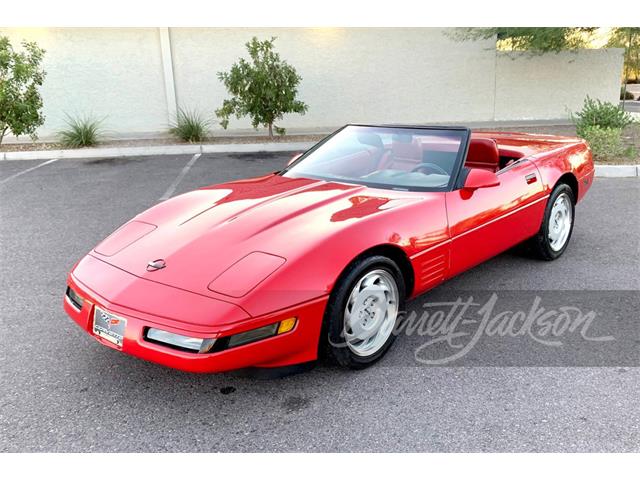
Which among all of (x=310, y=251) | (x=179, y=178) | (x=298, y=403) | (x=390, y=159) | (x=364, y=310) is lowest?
(x=298, y=403)

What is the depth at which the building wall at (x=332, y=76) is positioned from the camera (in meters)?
13.6

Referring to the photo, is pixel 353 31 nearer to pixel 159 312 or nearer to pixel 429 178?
pixel 429 178

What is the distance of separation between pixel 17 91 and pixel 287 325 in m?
11.0

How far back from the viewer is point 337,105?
46.6 ft

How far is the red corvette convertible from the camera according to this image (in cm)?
247

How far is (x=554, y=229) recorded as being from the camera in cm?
Answer: 466

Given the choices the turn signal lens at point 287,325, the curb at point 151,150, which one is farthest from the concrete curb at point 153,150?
the turn signal lens at point 287,325

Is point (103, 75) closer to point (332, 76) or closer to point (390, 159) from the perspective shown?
point (332, 76)

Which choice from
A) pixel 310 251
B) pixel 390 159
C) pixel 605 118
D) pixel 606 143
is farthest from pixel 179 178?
pixel 605 118

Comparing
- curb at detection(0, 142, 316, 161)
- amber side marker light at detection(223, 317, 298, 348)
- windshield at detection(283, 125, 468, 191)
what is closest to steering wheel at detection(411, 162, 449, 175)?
windshield at detection(283, 125, 468, 191)

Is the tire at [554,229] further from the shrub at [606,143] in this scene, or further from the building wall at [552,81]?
the building wall at [552,81]

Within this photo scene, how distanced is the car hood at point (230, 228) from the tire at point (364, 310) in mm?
287

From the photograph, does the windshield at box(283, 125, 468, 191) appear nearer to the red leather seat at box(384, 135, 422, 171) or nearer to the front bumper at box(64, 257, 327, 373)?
the red leather seat at box(384, 135, 422, 171)

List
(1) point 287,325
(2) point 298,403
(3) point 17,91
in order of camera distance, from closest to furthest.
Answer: (1) point 287,325
(2) point 298,403
(3) point 17,91
